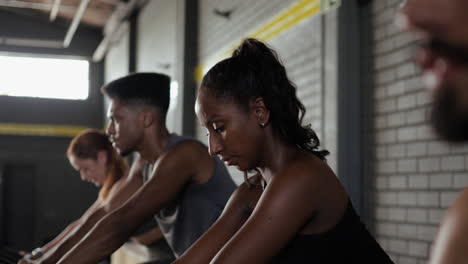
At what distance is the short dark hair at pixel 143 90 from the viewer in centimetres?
301

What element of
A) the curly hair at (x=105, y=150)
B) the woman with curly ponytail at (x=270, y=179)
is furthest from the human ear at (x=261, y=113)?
the curly hair at (x=105, y=150)

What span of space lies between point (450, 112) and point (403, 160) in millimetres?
3138

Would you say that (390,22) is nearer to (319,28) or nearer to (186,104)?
(319,28)

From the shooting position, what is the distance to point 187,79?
7781 millimetres

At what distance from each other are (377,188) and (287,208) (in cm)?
247

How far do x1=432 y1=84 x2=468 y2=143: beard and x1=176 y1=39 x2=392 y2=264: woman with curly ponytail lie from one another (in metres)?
0.94

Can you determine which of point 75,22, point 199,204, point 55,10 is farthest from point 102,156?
point 55,10

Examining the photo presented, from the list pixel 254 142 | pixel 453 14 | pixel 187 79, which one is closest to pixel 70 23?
pixel 187 79

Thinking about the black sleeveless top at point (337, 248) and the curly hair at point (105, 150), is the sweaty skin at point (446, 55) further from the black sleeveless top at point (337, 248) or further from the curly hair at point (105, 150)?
the curly hair at point (105, 150)

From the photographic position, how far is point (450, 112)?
23.9 inches

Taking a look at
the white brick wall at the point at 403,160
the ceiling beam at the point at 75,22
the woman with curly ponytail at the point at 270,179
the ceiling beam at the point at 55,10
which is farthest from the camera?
the ceiling beam at the point at 55,10

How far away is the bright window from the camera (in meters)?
13.1

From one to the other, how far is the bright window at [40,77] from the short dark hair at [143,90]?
10650mm

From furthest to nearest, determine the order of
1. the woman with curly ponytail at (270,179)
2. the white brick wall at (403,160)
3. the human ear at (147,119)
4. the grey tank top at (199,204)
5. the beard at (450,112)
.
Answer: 1. the white brick wall at (403,160)
2. the human ear at (147,119)
3. the grey tank top at (199,204)
4. the woman with curly ponytail at (270,179)
5. the beard at (450,112)
